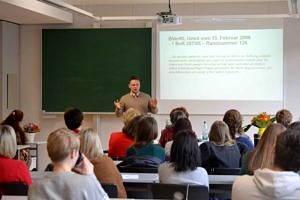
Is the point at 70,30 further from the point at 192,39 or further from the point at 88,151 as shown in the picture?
the point at 88,151

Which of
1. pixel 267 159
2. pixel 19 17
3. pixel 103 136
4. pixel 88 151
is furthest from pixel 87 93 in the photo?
pixel 267 159

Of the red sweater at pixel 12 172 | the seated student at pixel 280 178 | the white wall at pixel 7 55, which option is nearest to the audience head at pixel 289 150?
the seated student at pixel 280 178

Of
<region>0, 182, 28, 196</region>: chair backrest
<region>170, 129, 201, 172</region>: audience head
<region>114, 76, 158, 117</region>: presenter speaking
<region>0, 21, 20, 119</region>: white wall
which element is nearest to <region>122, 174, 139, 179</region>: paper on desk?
<region>170, 129, 201, 172</region>: audience head

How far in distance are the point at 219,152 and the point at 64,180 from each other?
2430 millimetres

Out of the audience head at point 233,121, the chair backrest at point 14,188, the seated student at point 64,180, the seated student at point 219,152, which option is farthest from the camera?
the audience head at point 233,121

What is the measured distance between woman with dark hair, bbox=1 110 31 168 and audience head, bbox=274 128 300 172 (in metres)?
5.05

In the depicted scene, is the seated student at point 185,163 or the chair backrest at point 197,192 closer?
the chair backrest at point 197,192

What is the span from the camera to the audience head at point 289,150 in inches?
84.7

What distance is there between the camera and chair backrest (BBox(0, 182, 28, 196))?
3.70m

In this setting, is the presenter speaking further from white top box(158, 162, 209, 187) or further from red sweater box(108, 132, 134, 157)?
white top box(158, 162, 209, 187)

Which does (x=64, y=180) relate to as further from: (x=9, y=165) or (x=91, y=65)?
(x=91, y=65)

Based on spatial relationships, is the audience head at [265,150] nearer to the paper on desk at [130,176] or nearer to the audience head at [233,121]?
the paper on desk at [130,176]

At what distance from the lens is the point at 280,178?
2268mm

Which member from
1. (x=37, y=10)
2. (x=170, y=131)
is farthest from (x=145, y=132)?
(x=37, y=10)
